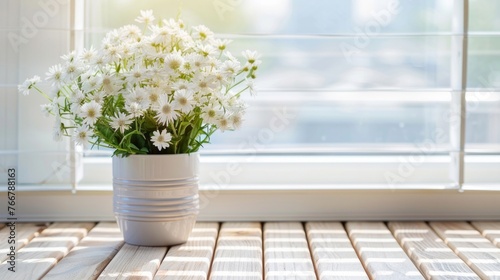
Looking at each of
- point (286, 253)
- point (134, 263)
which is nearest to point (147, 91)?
point (134, 263)

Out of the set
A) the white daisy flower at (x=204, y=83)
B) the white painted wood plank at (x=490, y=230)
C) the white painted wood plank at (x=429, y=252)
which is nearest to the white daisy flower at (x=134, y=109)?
the white daisy flower at (x=204, y=83)

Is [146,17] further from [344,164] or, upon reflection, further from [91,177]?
[344,164]

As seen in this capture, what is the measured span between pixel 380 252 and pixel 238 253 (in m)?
0.32

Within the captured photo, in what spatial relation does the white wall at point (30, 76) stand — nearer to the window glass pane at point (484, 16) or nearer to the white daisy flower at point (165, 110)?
the white daisy flower at point (165, 110)

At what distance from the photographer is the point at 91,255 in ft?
5.41

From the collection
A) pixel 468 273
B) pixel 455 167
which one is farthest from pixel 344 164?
pixel 468 273

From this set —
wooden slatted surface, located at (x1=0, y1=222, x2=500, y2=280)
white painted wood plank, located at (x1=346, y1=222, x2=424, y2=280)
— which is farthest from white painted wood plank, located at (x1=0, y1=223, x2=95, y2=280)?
white painted wood plank, located at (x1=346, y1=222, x2=424, y2=280)

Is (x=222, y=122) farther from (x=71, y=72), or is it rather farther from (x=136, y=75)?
(x=71, y=72)

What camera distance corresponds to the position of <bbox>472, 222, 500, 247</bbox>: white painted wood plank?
1.83 meters

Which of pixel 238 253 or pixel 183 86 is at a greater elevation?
pixel 183 86

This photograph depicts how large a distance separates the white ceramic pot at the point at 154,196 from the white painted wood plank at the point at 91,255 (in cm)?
7

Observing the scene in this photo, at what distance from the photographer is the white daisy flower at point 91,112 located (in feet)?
5.16

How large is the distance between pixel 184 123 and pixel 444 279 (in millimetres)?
639

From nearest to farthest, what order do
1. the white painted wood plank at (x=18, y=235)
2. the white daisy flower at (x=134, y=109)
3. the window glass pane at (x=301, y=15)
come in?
1. the white daisy flower at (x=134, y=109)
2. the white painted wood plank at (x=18, y=235)
3. the window glass pane at (x=301, y=15)
